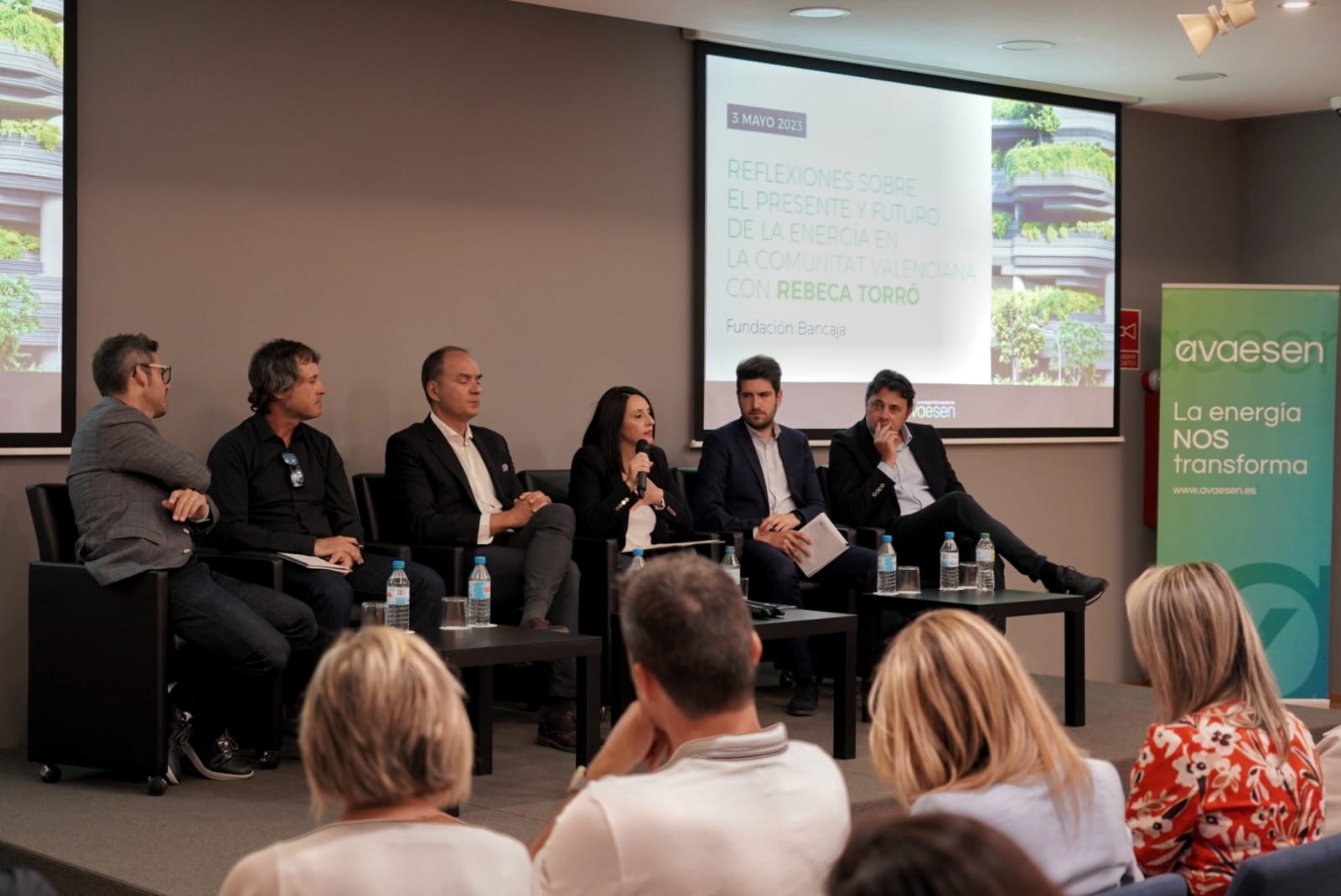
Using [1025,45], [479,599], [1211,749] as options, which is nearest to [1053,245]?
[1025,45]

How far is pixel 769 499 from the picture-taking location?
6.10m

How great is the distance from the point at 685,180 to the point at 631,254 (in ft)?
1.39

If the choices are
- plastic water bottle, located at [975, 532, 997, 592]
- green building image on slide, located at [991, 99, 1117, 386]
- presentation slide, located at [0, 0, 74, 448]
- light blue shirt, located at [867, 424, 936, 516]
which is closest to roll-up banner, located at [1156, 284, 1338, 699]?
green building image on slide, located at [991, 99, 1117, 386]

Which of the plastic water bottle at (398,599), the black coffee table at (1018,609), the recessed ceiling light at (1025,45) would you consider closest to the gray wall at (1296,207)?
the recessed ceiling light at (1025,45)

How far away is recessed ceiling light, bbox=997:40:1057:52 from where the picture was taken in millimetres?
6535

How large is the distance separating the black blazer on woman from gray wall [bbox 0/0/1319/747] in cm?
64

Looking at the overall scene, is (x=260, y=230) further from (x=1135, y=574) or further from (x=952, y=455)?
(x=1135, y=574)

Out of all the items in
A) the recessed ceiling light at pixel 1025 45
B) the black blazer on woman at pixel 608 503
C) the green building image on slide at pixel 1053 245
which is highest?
the recessed ceiling light at pixel 1025 45

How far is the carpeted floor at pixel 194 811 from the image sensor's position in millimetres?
3369

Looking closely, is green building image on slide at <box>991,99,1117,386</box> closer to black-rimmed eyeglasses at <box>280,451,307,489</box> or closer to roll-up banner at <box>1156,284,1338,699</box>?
roll-up banner at <box>1156,284,1338,699</box>

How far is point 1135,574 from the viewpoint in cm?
818

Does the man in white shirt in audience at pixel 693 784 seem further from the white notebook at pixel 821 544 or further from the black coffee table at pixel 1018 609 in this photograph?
the white notebook at pixel 821 544

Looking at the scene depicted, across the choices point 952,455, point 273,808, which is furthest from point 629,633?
point 952,455

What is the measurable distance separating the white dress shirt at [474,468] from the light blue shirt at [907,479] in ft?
5.73
